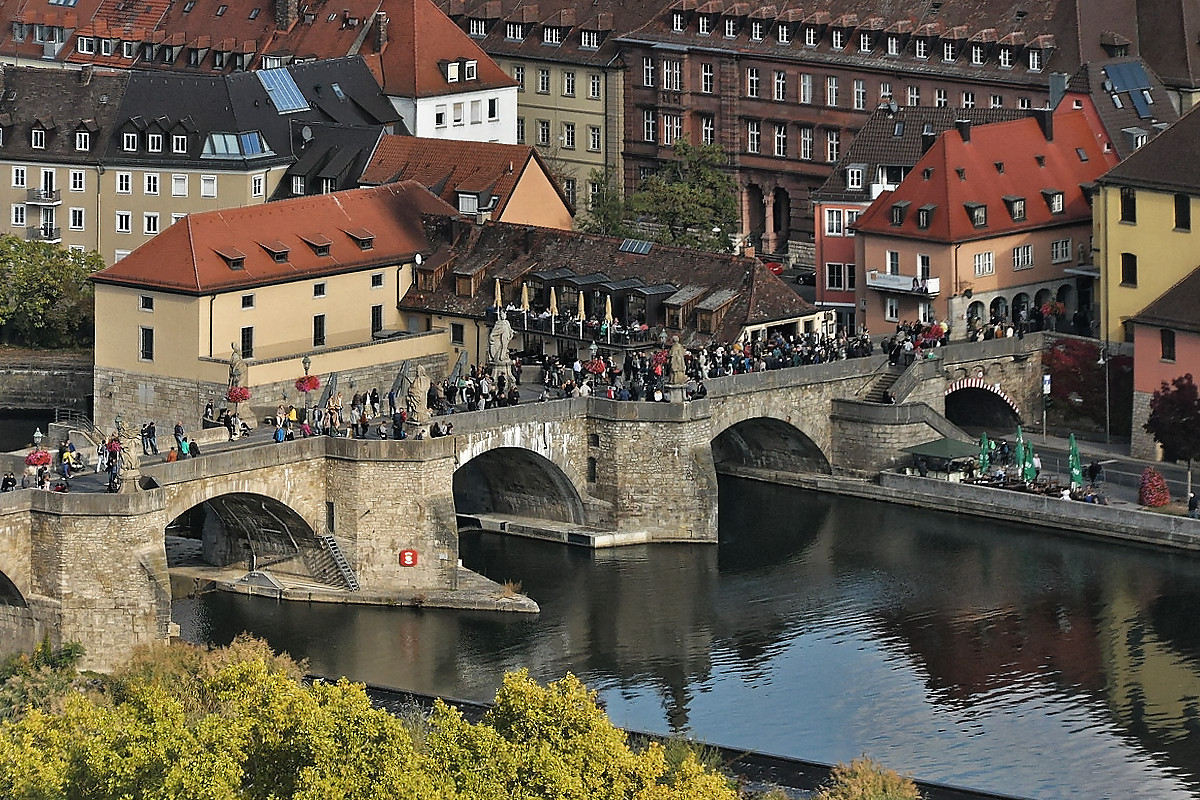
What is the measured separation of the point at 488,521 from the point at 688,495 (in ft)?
28.0

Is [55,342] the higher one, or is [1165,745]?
[55,342]

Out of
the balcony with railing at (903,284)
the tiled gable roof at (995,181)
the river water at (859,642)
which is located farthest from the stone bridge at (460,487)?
the tiled gable roof at (995,181)

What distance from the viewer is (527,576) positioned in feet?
516

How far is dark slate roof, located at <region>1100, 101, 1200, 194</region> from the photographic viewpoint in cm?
17212

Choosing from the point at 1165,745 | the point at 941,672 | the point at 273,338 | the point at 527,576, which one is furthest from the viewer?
the point at 273,338

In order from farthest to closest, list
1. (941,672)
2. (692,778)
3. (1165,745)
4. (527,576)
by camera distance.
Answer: (527,576), (941,672), (1165,745), (692,778)

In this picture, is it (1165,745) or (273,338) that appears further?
(273,338)

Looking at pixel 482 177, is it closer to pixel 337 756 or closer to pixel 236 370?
pixel 236 370

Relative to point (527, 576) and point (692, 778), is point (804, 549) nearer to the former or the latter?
point (527, 576)

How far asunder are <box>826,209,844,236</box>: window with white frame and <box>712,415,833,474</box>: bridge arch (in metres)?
16.7

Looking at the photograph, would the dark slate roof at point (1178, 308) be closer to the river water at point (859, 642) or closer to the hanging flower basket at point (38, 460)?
the river water at point (859, 642)

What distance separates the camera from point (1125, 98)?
618ft

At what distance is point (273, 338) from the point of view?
176 m

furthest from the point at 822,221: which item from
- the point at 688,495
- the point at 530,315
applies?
the point at 688,495
